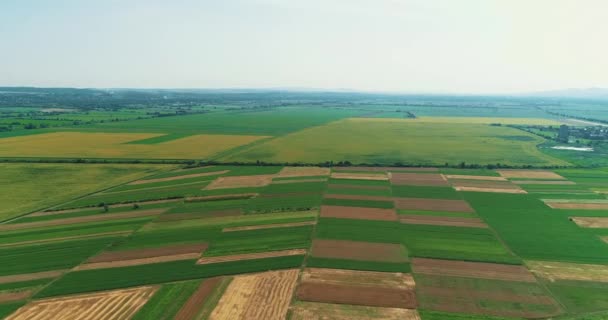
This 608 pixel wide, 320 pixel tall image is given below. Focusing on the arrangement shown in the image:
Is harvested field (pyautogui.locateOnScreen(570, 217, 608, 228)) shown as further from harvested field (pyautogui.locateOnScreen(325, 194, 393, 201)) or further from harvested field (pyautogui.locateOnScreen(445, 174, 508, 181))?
harvested field (pyautogui.locateOnScreen(325, 194, 393, 201))

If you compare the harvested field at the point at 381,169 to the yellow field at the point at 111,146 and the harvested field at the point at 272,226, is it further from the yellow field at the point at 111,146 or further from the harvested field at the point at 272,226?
the yellow field at the point at 111,146

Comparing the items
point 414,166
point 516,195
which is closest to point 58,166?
point 414,166

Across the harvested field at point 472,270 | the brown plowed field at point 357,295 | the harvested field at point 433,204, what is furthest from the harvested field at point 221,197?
the harvested field at point 472,270

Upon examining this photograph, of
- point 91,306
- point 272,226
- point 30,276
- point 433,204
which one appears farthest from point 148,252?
point 433,204

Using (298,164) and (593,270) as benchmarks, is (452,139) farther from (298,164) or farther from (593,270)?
(593,270)

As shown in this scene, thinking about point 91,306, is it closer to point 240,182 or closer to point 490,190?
point 240,182
